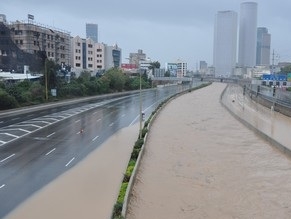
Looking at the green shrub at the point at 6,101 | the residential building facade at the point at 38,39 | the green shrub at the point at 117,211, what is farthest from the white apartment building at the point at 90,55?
the green shrub at the point at 117,211

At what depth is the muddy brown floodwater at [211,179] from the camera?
17969 mm

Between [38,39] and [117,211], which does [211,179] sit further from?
[38,39]

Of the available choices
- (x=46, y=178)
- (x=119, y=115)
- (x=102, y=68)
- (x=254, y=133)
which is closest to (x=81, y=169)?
(x=46, y=178)

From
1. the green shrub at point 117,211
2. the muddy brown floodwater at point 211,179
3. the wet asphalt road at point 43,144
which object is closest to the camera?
the green shrub at point 117,211

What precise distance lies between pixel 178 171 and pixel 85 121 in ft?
78.4

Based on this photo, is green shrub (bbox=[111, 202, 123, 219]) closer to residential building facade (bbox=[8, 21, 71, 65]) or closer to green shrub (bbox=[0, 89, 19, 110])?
green shrub (bbox=[0, 89, 19, 110])

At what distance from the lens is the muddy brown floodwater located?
18.0 metres

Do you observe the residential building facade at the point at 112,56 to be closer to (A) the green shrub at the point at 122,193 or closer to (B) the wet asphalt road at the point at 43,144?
(B) the wet asphalt road at the point at 43,144

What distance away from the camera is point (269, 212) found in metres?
17.9

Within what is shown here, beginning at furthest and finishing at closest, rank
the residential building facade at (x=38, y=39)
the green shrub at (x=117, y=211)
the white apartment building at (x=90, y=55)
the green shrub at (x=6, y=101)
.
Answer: the white apartment building at (x=90, y=55), the residential building facade at (x=38, y=39), the green shrub at (x=6, y=101), the green shrub at (x=117, y=211)

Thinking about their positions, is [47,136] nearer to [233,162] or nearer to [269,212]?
[233,162]

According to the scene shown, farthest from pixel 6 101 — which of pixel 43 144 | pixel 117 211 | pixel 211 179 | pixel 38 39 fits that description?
pixel 38 39

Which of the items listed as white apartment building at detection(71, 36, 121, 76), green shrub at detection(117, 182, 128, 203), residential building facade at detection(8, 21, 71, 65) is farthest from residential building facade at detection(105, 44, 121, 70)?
green shrub at detection(117, 182, 128, 203)

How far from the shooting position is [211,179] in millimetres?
22781
